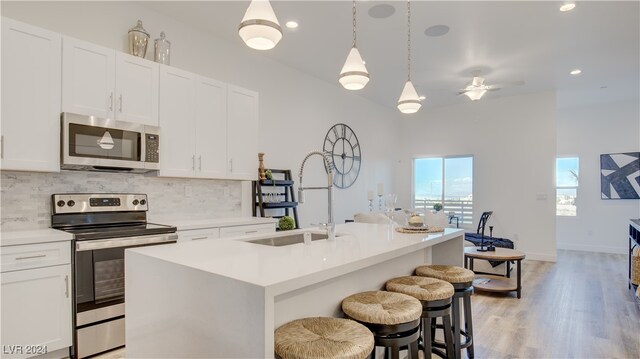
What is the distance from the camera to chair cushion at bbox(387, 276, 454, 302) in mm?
1942

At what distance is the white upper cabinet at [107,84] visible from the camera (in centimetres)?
275

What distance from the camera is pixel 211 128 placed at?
376 cm

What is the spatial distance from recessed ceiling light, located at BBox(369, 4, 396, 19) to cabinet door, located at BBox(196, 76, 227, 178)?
1.72 meters

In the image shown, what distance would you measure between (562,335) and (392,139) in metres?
5.45

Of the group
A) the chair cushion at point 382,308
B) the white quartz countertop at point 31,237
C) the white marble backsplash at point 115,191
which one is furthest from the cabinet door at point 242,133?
the chair cushion at point 382,308

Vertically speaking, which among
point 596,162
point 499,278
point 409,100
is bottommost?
point 499,278

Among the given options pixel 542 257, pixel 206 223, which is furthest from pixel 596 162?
pixel 206 223

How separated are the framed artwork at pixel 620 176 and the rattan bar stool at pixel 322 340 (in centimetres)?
814

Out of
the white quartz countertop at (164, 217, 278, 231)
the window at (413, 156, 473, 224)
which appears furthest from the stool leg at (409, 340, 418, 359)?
the window at (413, 156, 473, 224)

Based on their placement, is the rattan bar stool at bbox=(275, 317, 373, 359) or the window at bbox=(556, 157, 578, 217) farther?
the window at bbox=(556, 157, 578, 217)

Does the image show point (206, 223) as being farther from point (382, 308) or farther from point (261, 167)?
point (382, 308)

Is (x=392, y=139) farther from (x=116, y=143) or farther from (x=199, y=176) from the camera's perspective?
(x=116, y=143)

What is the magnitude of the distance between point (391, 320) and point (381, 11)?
120 inches

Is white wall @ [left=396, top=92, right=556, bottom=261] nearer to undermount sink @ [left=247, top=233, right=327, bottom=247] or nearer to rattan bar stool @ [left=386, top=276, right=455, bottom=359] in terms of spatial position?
rattan bar stool @ [left=386, top=276, right=455, bottom=359]
